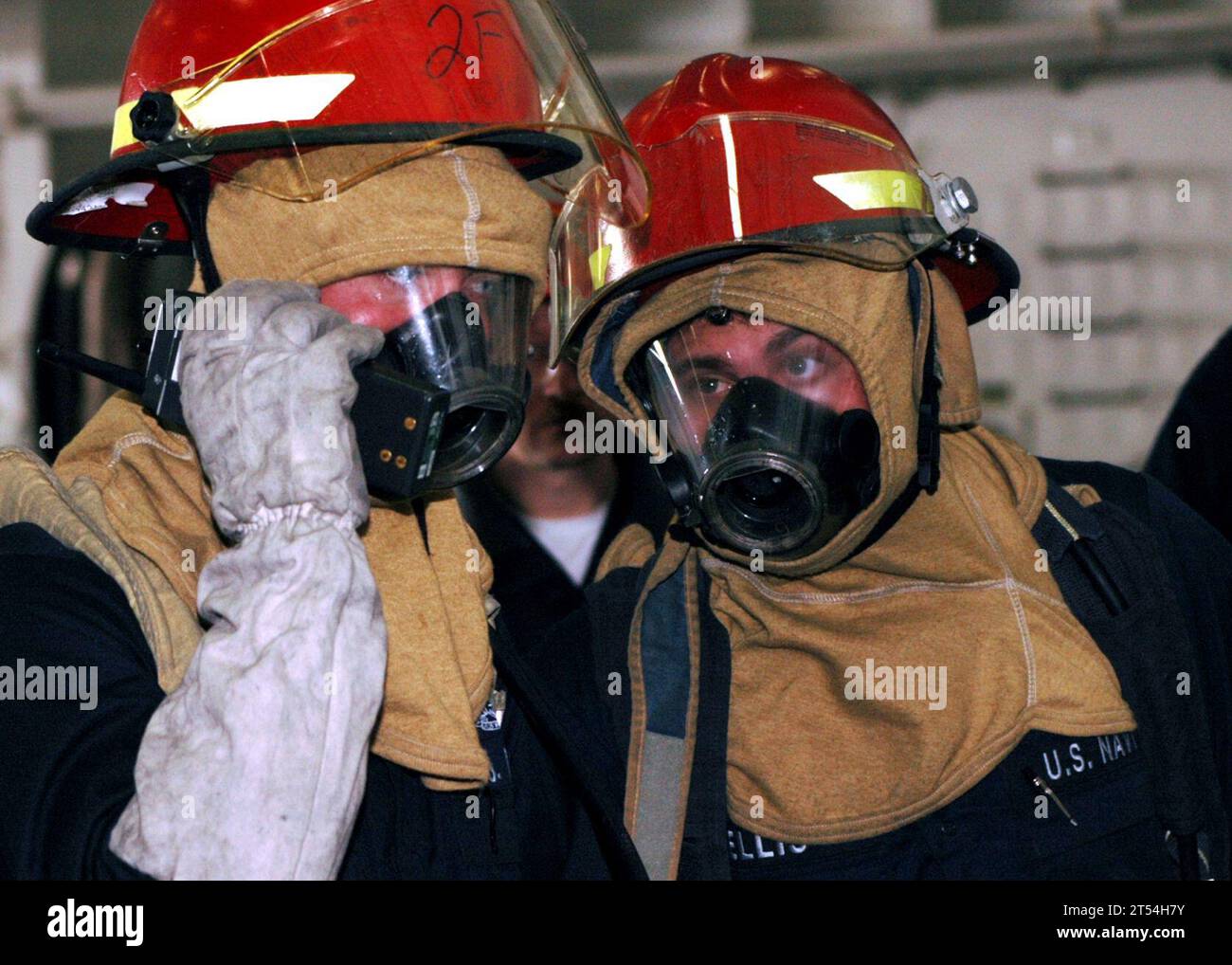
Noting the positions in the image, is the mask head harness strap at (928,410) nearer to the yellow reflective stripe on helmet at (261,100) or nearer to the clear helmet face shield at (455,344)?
the clear helmet face shield at (455,344)

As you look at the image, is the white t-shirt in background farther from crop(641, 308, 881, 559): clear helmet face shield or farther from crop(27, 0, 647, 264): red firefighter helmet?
crop(27, 0, 647, 264): red firefighter helmet

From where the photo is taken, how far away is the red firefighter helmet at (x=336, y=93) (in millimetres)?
2062

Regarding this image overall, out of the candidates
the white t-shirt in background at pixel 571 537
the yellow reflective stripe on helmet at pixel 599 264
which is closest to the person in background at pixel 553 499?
the white t-shirt in background at pixel 571 537

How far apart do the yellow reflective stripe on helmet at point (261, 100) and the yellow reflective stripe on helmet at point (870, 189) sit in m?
0.75

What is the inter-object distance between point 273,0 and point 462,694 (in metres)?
1.00

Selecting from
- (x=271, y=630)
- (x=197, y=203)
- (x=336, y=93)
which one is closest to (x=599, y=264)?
(x=336, y=93)

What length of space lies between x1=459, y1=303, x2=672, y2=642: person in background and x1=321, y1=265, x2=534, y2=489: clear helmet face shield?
108cm

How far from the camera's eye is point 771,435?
2.27m

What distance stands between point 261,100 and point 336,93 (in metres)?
0.10

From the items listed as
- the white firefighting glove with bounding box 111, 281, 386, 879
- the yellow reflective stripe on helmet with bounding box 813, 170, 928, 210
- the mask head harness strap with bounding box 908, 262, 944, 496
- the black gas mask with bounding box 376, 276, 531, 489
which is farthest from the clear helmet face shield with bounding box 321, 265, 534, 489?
the mask head harness strap with bounding box 908, 262, 944, 496

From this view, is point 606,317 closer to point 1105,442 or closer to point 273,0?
point 273,0

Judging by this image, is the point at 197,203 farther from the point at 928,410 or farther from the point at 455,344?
the point at 928,410

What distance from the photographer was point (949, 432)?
261cm
